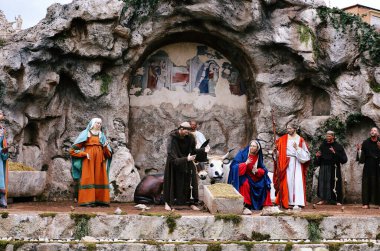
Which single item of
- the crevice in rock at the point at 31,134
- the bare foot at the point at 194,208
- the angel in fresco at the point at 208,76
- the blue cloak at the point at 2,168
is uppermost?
the angel in fresco at the point at 208,76

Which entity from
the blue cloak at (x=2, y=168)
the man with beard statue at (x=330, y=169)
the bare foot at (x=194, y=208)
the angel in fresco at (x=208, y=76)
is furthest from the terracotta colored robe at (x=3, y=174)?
the man with beard statue at (x=330, y=169)

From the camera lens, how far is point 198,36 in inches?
715

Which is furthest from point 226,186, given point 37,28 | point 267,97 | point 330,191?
point 37,28

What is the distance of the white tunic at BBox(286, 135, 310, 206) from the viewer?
14.9 m

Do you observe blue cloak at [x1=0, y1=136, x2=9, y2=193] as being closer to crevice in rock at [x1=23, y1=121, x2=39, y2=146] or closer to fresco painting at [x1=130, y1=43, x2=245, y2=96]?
crevice in rock at [x1=23, y1=121, x2=39, y2=146]

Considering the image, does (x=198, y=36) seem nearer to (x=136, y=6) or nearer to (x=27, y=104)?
(x=136, y=6)

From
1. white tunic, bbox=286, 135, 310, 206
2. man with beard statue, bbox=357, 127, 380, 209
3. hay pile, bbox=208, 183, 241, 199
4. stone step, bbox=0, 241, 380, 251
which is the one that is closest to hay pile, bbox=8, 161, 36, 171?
hay pile, bbox=208, 183, 241, 199

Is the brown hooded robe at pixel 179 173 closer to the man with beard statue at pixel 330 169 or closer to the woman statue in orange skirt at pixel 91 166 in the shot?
the woman statue in orange skirt at pixel 91 166

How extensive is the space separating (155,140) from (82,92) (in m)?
2.54

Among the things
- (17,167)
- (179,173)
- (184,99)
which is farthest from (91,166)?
(184,99)

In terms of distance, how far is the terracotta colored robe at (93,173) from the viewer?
14.1 metres

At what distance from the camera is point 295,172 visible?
15.1 meters

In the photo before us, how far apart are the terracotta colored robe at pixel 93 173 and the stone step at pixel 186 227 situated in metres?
3.11

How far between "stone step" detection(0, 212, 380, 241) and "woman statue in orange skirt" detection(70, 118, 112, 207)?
3115 millimetres
